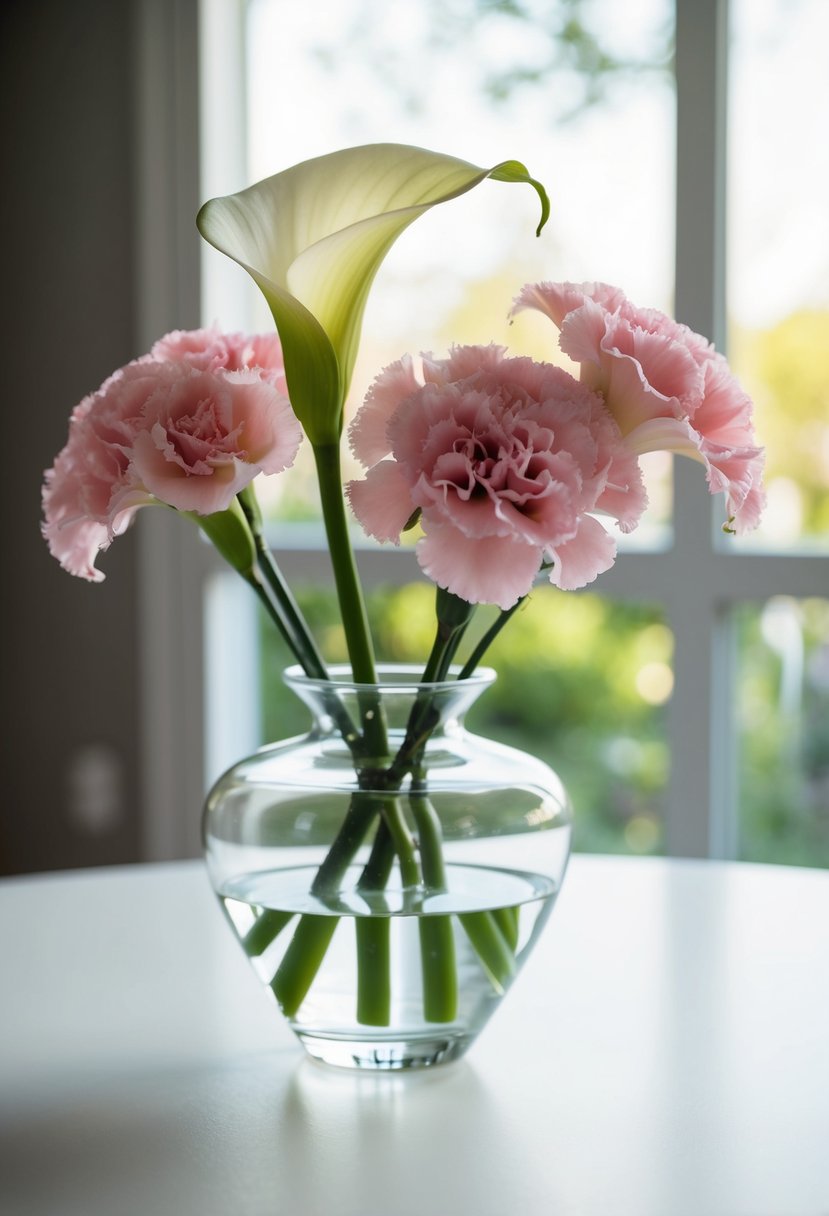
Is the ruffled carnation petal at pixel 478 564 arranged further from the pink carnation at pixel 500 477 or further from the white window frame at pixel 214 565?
the white window frame at pixel 214 565

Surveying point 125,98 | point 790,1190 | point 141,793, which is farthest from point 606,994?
point 125,98

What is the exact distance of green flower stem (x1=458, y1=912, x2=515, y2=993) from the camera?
0.70m

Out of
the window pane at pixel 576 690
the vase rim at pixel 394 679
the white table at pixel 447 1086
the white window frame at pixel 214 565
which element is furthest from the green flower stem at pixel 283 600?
the window pane at pixel 576 690

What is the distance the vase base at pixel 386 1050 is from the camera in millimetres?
711

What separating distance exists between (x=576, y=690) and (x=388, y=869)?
180cm

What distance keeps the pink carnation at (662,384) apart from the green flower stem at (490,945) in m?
0.23

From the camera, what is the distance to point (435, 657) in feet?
2.29

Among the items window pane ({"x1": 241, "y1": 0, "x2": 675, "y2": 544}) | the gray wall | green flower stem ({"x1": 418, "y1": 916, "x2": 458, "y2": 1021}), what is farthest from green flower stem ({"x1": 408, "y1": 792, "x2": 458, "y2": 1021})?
the gray wall

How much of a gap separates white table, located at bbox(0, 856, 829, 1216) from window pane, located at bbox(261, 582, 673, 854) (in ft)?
4.26

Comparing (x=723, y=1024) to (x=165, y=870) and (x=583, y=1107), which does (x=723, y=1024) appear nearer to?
(x=583, y=1107)

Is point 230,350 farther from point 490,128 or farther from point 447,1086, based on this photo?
point 490,128

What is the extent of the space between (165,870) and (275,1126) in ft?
1.69

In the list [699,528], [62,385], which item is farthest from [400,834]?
[62,385]

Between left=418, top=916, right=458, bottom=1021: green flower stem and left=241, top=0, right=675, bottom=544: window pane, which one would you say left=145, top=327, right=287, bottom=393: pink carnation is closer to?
left=418, top=916, right=458, bottom=1021: green flower stem
